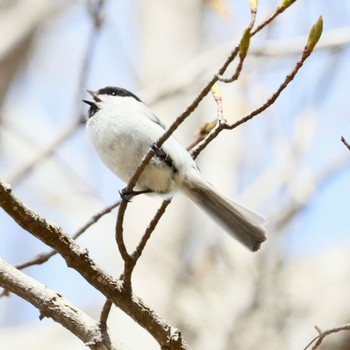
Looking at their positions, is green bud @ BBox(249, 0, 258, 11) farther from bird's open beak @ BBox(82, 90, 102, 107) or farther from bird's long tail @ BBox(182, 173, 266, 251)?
bird's open beak @ BBox(82, 90, 102, 107)

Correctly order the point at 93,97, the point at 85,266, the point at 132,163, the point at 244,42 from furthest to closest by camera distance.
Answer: the point at 93,97
the point at 132,163
the point at 85,266
the point at 244,42

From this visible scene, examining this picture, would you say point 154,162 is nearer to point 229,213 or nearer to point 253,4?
point 229,213

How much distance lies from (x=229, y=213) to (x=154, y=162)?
1.16 feet

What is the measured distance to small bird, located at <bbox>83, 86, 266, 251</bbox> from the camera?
7.11 ft

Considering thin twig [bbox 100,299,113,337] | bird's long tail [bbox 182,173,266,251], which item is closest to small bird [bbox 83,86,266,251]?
bird's long tail [bbox 182,173,266,251]

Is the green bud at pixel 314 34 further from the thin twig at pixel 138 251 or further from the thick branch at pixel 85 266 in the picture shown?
the thick branch at pixel 85 266

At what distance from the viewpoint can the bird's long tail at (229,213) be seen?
2.29 meters

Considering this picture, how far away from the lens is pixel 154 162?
2168 mm

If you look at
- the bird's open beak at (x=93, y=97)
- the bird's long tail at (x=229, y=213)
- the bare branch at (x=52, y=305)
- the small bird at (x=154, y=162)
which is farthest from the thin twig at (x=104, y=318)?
the bird's open beak at (x=93, y=97)

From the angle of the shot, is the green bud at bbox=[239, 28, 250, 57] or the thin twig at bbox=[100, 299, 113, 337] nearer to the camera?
the green bud at bbox=[239, 28, 250, 57]

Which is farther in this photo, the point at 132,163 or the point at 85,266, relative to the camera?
the point at 132,163

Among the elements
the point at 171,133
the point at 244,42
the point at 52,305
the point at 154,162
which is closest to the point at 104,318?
the point at 52,305

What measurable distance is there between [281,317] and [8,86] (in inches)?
84.1

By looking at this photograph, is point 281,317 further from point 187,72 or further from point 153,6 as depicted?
point 153,6
